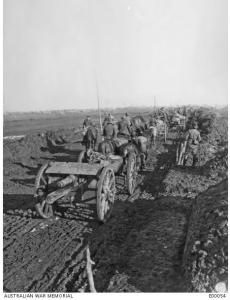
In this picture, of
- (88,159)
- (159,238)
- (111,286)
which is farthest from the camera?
(88,159)

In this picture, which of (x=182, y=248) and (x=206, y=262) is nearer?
(x=206, y=262)

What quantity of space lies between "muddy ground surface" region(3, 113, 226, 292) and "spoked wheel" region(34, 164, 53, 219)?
9.7 inches

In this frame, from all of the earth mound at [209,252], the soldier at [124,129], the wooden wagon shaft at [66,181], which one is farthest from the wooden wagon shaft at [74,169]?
the soldier at [124,129]

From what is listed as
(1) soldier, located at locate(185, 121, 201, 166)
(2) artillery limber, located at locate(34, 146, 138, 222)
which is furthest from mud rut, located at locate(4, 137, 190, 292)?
(1) soldier, located at locate(185, 121, 201, 166)

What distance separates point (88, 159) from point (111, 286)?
4.32 meters

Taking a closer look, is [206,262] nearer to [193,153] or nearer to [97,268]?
[97,268]

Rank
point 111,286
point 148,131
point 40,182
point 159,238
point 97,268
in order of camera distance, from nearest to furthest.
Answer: point 111,286 < point 97,268 < point 159,238 < point 40,182 < point 148,131

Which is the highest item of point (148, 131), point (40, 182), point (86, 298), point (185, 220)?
point (148, 131)

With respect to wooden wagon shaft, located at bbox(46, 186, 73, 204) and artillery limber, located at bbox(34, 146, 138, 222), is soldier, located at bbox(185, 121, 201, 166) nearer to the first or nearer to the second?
artillery limber, located at bbox(34, 146, 138, 222)

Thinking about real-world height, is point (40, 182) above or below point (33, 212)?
above

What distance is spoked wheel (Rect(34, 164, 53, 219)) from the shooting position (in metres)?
6.85

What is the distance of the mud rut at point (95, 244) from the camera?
15.8 feet

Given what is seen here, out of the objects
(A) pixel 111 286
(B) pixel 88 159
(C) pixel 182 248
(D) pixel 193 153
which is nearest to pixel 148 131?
(D) pixel 193 153

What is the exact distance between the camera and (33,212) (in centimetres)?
772
